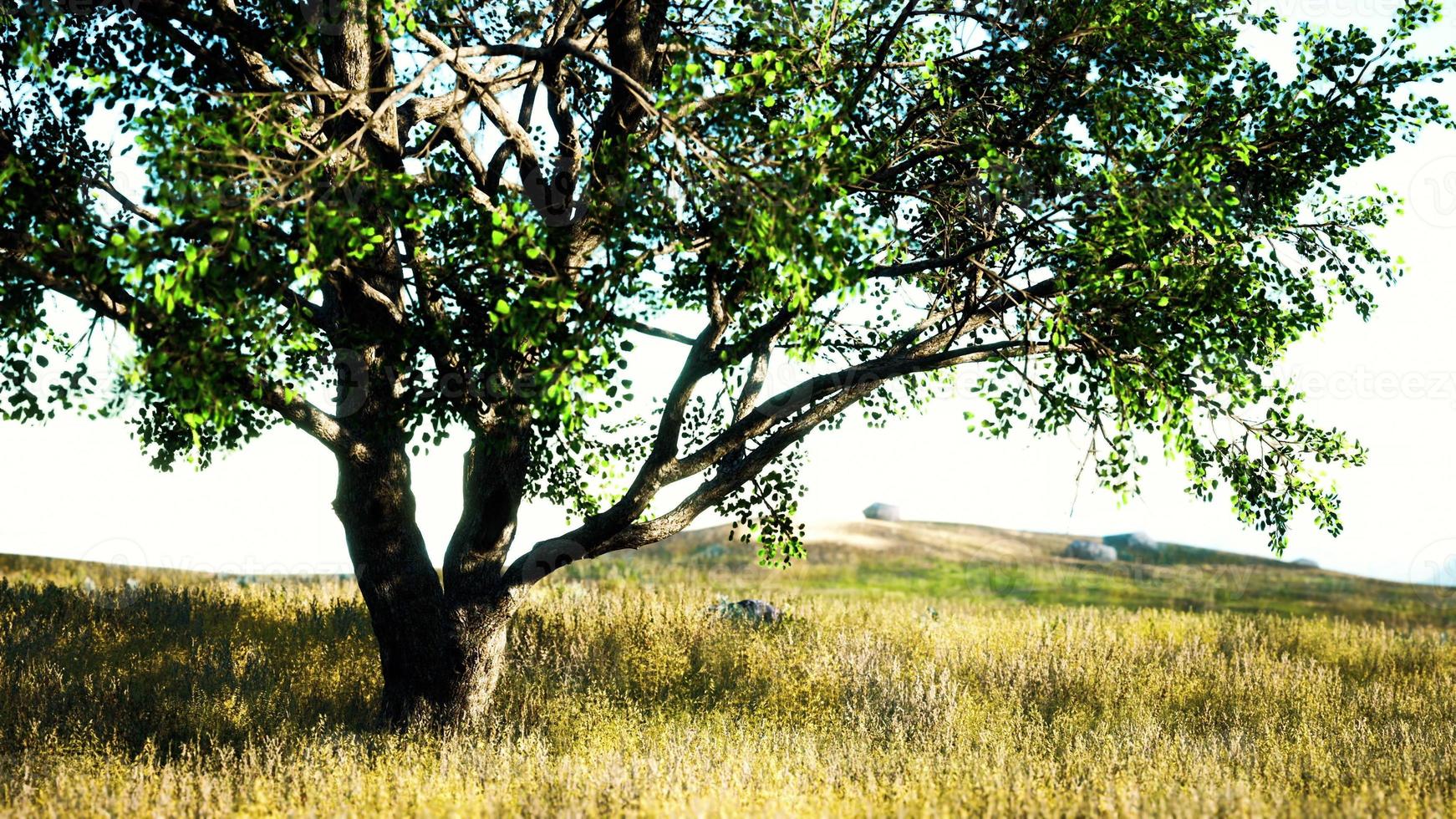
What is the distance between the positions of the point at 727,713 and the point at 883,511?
101 ft

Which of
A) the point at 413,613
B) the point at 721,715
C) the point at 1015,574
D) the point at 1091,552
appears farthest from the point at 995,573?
the point at 413,613

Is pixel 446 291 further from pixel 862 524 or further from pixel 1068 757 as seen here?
pixel 862 524

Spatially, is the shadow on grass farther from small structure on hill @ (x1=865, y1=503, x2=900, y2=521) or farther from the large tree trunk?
small structure on hill @ (x1=865, y1=503, x2=900, y2=521)

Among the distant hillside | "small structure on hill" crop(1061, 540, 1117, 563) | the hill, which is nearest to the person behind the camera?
the distant hillside

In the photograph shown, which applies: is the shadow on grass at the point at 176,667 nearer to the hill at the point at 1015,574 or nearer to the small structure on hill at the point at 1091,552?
the hill at the point at 1015,574

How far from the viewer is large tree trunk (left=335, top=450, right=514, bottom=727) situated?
407 inches

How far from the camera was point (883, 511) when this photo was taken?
40906 millimetres

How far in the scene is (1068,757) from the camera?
8.61 m

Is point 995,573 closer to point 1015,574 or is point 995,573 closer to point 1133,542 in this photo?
point 1015,574

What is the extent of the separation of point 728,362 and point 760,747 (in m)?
3.68

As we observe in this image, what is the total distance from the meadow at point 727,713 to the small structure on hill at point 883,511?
20.9m

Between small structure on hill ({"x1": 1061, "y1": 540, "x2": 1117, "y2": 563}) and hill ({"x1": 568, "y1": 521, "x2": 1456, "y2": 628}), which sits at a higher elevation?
small structure on hill ({"x1": 1061, "y1": 540, "x2": 1117, "y2": 563})

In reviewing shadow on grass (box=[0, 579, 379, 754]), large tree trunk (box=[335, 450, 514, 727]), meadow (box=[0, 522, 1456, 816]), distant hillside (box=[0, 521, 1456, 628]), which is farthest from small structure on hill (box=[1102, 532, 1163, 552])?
large tree trunk (box=[335, 450, 514, 727])

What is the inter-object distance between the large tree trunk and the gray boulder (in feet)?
15.4
